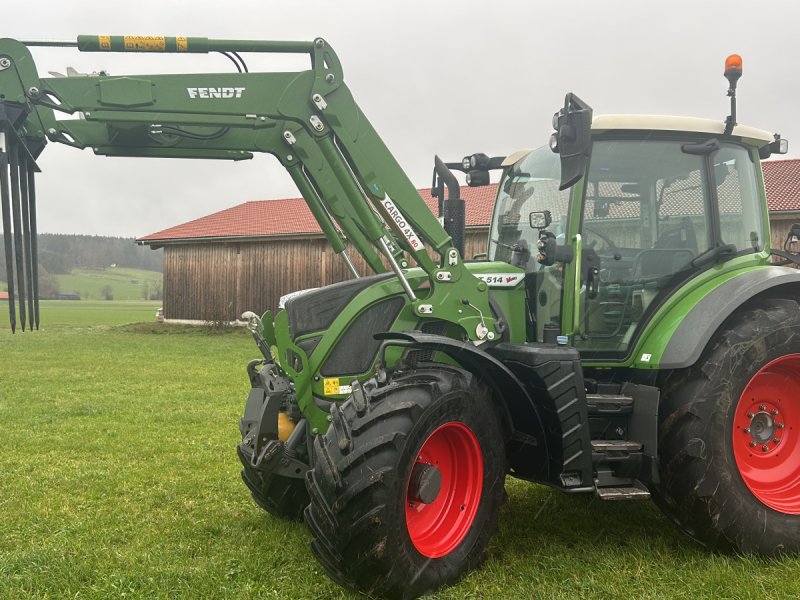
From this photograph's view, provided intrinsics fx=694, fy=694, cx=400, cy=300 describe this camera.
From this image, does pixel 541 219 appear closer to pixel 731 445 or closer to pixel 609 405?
pixel 609 405

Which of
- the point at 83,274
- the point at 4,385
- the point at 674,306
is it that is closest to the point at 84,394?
the point at 4,385

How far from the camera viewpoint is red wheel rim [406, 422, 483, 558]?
3.81 m

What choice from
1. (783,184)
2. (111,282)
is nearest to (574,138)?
(783,184)

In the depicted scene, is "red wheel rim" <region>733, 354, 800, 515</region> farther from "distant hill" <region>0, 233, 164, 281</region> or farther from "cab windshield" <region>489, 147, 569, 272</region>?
"distant hill" <region>0, 233, 164, 281</region>

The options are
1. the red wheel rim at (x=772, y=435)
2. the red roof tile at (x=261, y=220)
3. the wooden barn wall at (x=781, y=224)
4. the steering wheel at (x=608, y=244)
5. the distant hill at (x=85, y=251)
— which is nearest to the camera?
the red wheel rim at (x=772, y=435)

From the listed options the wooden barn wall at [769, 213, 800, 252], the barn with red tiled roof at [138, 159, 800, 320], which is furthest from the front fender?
the barn with red tiled roof at [138, 159, 800, 320]

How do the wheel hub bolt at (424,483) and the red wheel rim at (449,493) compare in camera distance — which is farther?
the red wheel rim at (449,493)

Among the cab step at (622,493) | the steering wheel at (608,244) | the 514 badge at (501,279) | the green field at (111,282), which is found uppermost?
the steering wheel at (608,244)

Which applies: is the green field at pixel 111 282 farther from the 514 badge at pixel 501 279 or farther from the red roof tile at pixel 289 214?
the 514 badge at pixel 501 279

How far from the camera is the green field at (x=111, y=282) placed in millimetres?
93250

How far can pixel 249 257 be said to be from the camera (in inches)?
1001

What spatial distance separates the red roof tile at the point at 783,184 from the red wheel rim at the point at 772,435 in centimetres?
1299

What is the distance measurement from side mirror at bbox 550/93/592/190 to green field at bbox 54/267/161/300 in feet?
315

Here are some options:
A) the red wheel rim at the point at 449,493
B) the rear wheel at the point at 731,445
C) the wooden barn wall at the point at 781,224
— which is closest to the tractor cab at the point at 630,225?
the rear wheel at the point at 731,445
